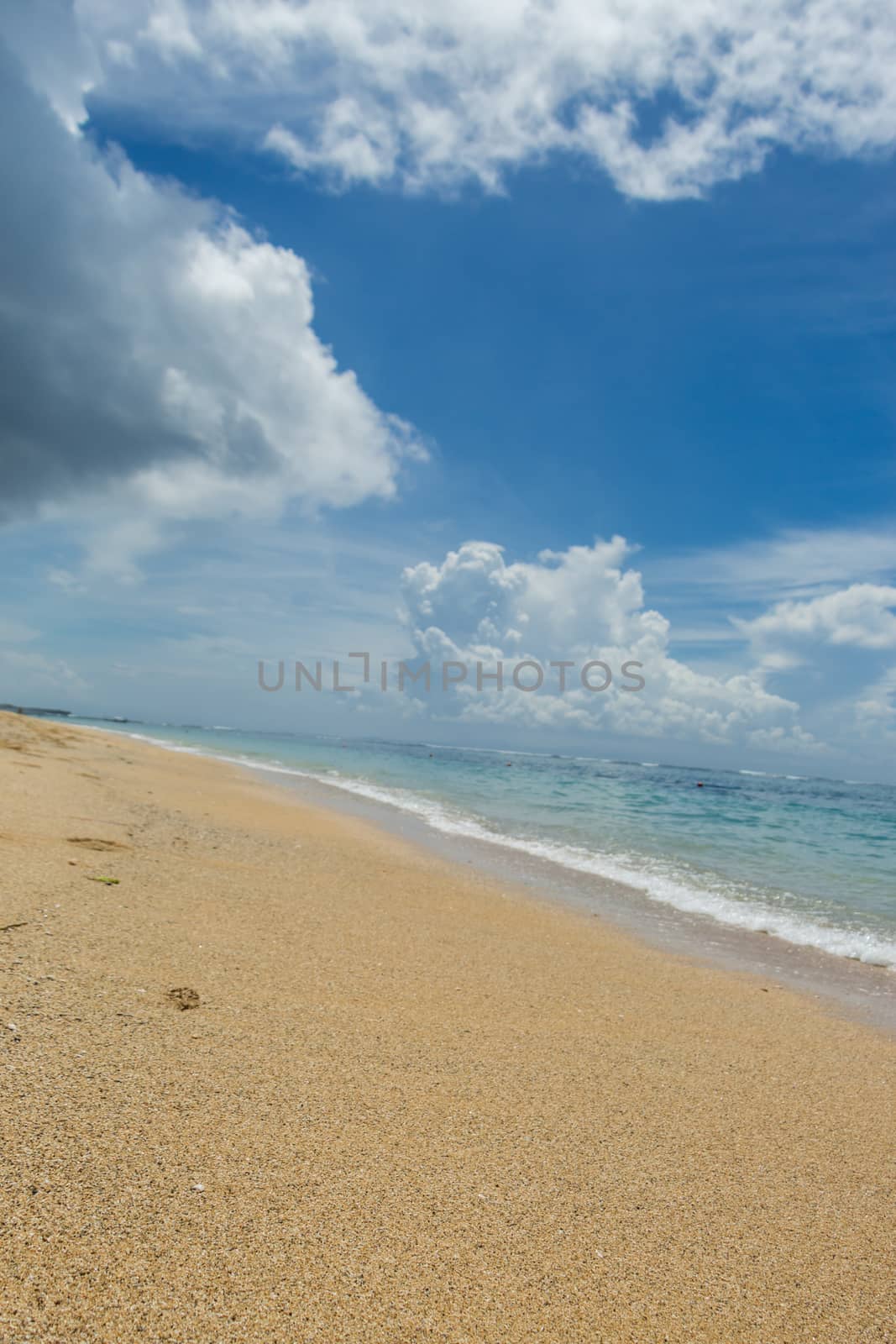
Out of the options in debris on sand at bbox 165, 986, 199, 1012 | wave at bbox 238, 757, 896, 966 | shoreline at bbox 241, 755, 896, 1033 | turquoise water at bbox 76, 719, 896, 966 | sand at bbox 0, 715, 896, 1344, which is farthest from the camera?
turquoise water at bbox 76, 719, 896, 966

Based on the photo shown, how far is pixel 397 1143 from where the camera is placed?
9.32 ft

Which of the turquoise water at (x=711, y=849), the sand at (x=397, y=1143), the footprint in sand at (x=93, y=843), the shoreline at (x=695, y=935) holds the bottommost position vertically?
the turquoise water at (x=711, y=849)

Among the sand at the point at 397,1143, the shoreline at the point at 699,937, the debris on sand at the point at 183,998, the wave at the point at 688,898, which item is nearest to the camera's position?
the sand at the point at 397,1143

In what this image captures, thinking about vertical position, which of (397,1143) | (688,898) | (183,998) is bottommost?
(688,898)

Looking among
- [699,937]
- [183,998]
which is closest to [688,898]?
[699,937]

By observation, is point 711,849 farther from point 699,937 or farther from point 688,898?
point 699,937

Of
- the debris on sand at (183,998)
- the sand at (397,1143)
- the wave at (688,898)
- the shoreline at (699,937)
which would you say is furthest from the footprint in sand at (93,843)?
the wave at (688,898)

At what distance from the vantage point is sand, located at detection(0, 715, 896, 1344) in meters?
2.07

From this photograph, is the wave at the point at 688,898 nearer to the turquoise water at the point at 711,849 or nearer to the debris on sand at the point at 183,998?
the turquoise water at the point at 711,849

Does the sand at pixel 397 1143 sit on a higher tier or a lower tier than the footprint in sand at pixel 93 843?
lower

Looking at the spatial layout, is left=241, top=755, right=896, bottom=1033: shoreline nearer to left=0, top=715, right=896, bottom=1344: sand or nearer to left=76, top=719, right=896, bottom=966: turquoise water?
left=76, top=719, right=896, bottom=966: turquoise water

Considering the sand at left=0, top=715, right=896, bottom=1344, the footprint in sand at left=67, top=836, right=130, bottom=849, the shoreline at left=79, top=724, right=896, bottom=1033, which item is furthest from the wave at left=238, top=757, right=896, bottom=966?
the footprint in sand at left=67, top=836, right=130, bottom=849

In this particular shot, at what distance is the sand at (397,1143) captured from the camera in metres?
2.07

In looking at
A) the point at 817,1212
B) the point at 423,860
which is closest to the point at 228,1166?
the point at 817,1212
